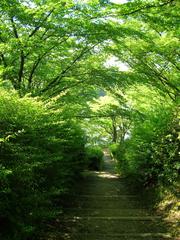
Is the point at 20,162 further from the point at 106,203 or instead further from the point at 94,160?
the point at 94,160

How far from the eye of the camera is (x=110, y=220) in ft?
25.1

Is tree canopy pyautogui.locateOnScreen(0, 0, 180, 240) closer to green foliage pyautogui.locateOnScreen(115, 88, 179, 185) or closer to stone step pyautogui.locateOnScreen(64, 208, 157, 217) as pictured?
green foliage pyautogui.locateOnScreen(115, 88, 179, 185)

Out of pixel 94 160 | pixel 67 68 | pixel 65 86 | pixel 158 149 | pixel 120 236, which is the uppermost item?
pixel 67 68

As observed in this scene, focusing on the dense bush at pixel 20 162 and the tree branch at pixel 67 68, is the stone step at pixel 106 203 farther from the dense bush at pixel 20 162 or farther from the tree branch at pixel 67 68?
the tree branch at pixel 67 68

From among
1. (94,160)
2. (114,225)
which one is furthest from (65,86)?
(94,160)

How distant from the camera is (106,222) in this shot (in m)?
7.48

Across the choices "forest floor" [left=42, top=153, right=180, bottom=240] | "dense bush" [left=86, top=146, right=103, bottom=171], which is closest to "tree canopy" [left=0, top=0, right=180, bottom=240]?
"forest floor" [left=42, top=153, right=180, bottom=240]

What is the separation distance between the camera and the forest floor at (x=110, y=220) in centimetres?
654

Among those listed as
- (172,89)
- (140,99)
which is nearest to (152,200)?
(172,89)

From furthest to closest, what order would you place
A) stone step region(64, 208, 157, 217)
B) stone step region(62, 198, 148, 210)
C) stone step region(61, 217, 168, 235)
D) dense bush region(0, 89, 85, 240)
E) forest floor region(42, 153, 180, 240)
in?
stone step region(62, 198, 148, 210) < stone step region(64, 208, 157, 217) < stone step region(61, 217, 168, 235) < forest floor region(42, 153, 180, 240) < dense bush region(0, 89, 85, 240)

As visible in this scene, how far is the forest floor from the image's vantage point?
654 cm

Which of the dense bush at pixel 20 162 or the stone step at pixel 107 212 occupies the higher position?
the dense bush at pixel 20 162

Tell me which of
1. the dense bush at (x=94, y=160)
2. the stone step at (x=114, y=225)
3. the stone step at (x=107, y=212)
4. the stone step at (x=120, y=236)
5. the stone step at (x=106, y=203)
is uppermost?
the dense bush at (x=94, y=160)

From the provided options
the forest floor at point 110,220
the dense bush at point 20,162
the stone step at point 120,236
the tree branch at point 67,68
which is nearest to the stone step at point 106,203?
the forest floor at point 110,220
